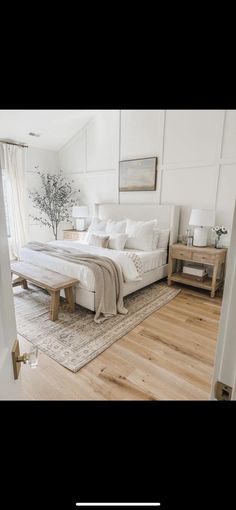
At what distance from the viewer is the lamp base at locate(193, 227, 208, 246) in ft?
10.7

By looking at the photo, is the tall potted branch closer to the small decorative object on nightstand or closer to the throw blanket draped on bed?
the throw blanket draped on bed

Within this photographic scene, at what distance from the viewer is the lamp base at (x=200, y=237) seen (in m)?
3.27

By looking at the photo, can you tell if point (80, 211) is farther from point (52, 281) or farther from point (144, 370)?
point (144, 370)

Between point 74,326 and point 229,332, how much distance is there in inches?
80.5

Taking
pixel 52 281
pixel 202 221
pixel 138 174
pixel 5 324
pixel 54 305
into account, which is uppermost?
pixel 138 174

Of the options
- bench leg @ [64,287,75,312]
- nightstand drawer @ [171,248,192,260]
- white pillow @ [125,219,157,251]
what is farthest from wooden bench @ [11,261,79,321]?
nightstand drawer @ [171,248,192,260]

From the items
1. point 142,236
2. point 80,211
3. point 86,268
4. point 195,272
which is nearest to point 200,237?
point 195,272

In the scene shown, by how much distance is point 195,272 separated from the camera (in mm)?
3301

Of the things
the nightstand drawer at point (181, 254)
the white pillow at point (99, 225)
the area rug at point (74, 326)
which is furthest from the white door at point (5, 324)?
the white pillow at point (99, 225)

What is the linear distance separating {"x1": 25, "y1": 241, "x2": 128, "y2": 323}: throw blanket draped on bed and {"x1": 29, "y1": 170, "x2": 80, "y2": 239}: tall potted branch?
258 cm
